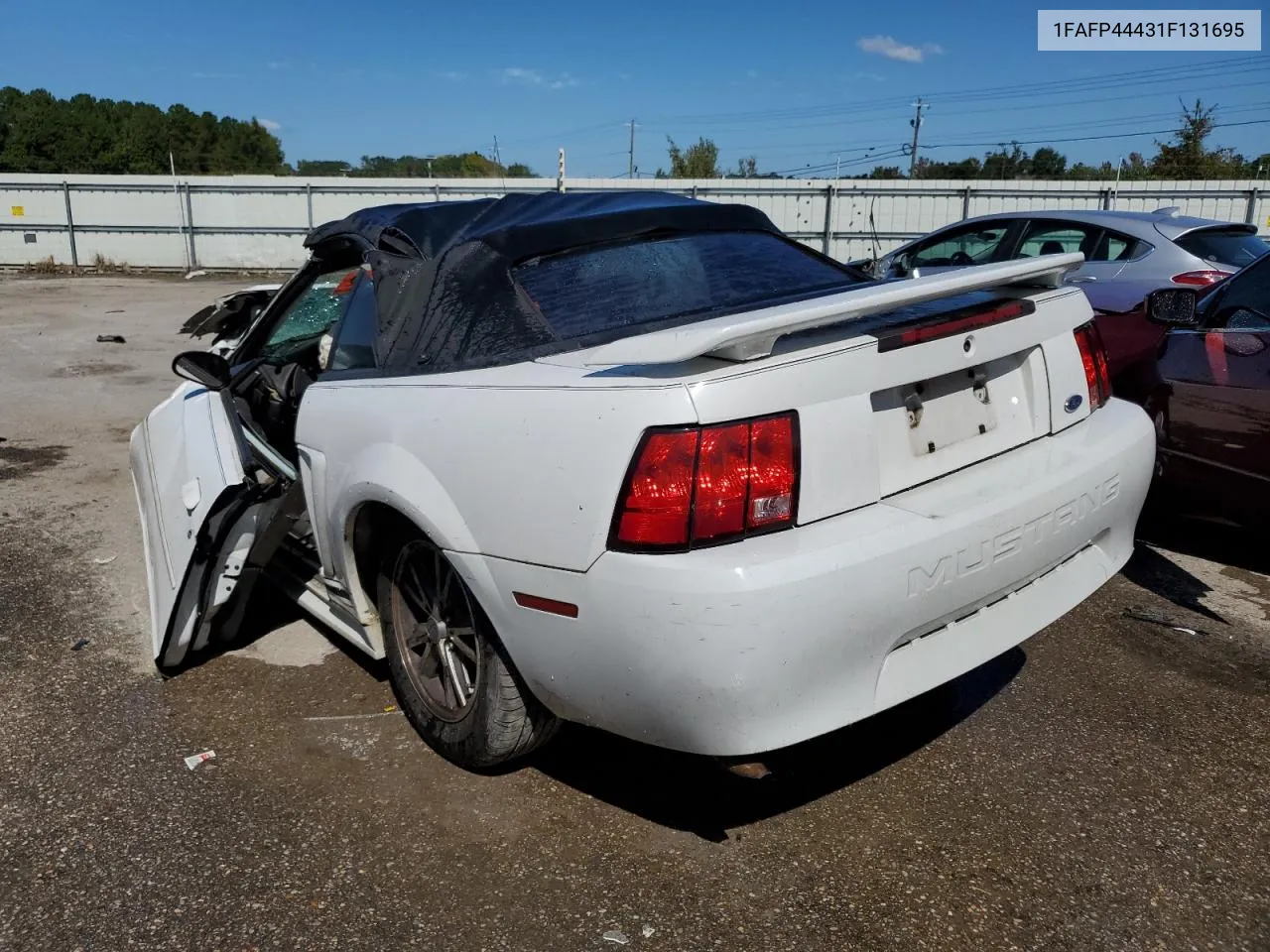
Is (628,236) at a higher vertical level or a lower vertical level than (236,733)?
higher

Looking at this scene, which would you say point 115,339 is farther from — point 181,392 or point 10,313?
point 181,392

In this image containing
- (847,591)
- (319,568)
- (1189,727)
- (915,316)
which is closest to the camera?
(847,591)

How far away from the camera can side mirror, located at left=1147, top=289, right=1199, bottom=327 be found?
13.1ft

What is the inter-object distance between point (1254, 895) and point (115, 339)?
42.5ft

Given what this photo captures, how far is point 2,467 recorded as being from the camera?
626 cm

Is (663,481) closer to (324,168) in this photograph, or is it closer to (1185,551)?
(1185,551)

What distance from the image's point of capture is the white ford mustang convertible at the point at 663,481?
205cm

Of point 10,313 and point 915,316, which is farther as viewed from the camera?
point 10,313

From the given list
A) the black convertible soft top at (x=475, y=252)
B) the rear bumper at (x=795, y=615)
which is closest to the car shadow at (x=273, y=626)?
the black convertible soft top at (x=475, y=252)

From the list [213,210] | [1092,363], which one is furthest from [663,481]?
[213,210]

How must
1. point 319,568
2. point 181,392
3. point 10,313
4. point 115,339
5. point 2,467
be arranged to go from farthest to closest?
point 10,313 → point 115,339 → point 2,467 → point 181,392 → point 319,568

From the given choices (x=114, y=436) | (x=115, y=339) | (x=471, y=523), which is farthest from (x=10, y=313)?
(x=471, y=523)

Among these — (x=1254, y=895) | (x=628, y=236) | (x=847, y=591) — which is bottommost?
(x=1254, y=895)

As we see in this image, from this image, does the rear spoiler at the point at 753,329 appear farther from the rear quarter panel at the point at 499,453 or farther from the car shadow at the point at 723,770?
the car shadow at the point at 723,770
